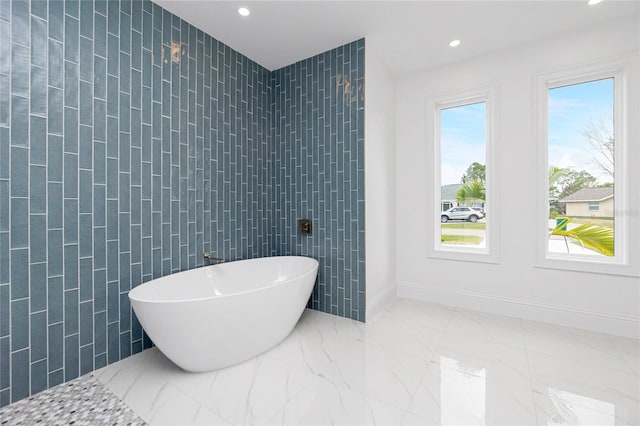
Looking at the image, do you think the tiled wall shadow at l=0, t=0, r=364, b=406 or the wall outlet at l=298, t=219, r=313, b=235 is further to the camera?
the wall outlet at l=298, t=219, r=313, b=235

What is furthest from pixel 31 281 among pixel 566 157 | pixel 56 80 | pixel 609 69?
pixel 609 69

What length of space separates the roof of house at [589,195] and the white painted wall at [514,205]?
184 mm

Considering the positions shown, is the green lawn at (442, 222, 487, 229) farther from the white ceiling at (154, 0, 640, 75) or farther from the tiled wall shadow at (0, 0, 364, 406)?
the white ceiling at (154, 0, 640, 75)

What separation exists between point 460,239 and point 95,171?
3.30 metres

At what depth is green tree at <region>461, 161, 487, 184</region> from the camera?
2.96m

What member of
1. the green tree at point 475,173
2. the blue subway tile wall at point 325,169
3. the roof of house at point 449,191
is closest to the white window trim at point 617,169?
the green tree at point 475,173

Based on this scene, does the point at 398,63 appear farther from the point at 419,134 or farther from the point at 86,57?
the point at 86,57

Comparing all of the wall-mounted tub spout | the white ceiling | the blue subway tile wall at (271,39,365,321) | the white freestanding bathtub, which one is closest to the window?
the white ceiling

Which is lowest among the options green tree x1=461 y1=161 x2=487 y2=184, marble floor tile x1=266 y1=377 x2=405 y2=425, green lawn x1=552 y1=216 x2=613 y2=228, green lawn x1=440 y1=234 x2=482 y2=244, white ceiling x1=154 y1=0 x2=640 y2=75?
marble floor tile x1=266 y1=377 x2=405 y2=425

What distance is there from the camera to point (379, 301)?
2.87 metres

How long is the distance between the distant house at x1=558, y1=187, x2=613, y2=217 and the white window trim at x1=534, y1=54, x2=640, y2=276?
6cm

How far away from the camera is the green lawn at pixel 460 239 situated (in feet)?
9.86

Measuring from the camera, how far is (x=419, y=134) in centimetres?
317

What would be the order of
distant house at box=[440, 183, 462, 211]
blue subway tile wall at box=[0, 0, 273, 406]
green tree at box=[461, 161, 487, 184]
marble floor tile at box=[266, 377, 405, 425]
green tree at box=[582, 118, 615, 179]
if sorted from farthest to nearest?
distant house at box=[440, 183, 462, 211]
green tree at box=[461, 161, 487, 184]
green tree at box=[582, 118, 615, 179]
blue subway tile wall at box=[0, 0, 273, 406]
marble floor tile at box=[266, 377, 405, 425]
